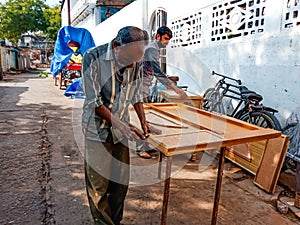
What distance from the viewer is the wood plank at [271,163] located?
2924mm

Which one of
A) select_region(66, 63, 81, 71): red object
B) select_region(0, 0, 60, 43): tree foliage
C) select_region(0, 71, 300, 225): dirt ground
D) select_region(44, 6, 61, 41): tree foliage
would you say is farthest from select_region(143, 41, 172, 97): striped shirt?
select_region(0, 0, 60, 43): tree foliage

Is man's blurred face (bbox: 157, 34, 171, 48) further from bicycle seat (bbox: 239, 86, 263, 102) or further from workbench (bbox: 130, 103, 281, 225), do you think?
workbench (bbox: 130, 103, 281, 225)

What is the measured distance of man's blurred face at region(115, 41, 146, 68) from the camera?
69.2 inches

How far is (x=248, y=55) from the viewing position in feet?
13.6

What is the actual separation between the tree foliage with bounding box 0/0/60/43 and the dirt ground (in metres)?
31.1

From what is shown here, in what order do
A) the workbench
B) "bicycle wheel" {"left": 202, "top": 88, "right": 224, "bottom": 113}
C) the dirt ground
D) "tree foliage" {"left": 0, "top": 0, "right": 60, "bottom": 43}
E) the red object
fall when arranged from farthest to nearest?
1. "tree foliage" {"left": 0, "top": 0, "right": 60, "bottom": 43}
2. the red object
3. "bicycle wheel" {"left": 202, "top": 88, "right": 224, "bottom": 113}
4. the dirt ground
5. the workbench

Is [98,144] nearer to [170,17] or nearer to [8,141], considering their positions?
[8,141]

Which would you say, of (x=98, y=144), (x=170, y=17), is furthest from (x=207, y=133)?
(x=170, y=17)

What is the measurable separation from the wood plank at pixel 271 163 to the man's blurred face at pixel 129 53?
195 cm

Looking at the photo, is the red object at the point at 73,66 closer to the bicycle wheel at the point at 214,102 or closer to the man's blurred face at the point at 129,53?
the bicycle wheel at the point at 214,102

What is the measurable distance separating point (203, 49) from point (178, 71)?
1279 millimetres

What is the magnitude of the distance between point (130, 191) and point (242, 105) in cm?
227

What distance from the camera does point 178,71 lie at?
6645mm

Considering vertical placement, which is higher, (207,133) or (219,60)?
(219,60)
